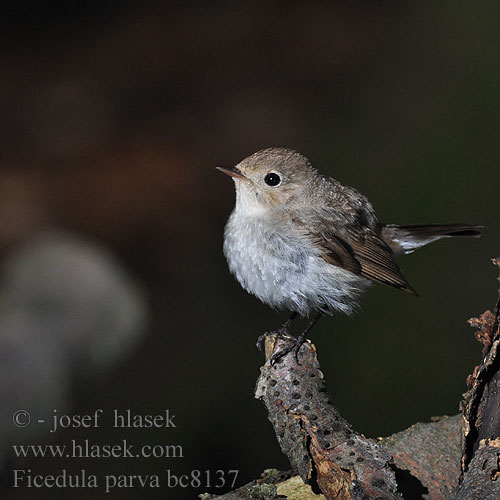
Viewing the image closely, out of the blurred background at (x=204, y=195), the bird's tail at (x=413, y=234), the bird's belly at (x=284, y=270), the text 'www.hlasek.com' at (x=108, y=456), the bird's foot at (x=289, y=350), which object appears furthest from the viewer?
the blurred background at (x=204, y=195)

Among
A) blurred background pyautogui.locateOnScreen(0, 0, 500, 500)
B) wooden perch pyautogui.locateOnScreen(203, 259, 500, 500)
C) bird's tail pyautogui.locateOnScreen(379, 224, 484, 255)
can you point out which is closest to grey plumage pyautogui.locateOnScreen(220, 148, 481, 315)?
bird's tail pyautogui.locateOnScreen(379, 224, 484, 255)

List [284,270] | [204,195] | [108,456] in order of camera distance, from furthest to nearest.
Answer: [204,195] < [108,456] < [284,270]

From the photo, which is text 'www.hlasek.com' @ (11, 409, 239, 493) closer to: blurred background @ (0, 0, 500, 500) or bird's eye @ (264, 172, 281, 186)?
blurred background @ (0, 0, 500, 500)

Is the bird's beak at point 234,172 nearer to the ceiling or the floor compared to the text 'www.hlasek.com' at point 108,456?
nearer to the ceiling

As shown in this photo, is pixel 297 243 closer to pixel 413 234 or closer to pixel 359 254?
pixel 359 254

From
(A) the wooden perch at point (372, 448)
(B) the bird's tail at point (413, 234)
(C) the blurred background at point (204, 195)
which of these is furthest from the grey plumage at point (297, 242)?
(C) the blurred background at point (204, 195)

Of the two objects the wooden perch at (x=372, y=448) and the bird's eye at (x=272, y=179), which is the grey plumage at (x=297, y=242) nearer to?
the bird's eye at (x=272, y=179)

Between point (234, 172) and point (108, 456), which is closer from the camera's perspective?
point (234, 172)

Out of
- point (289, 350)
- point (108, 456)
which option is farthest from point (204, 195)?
point (289, 350)
